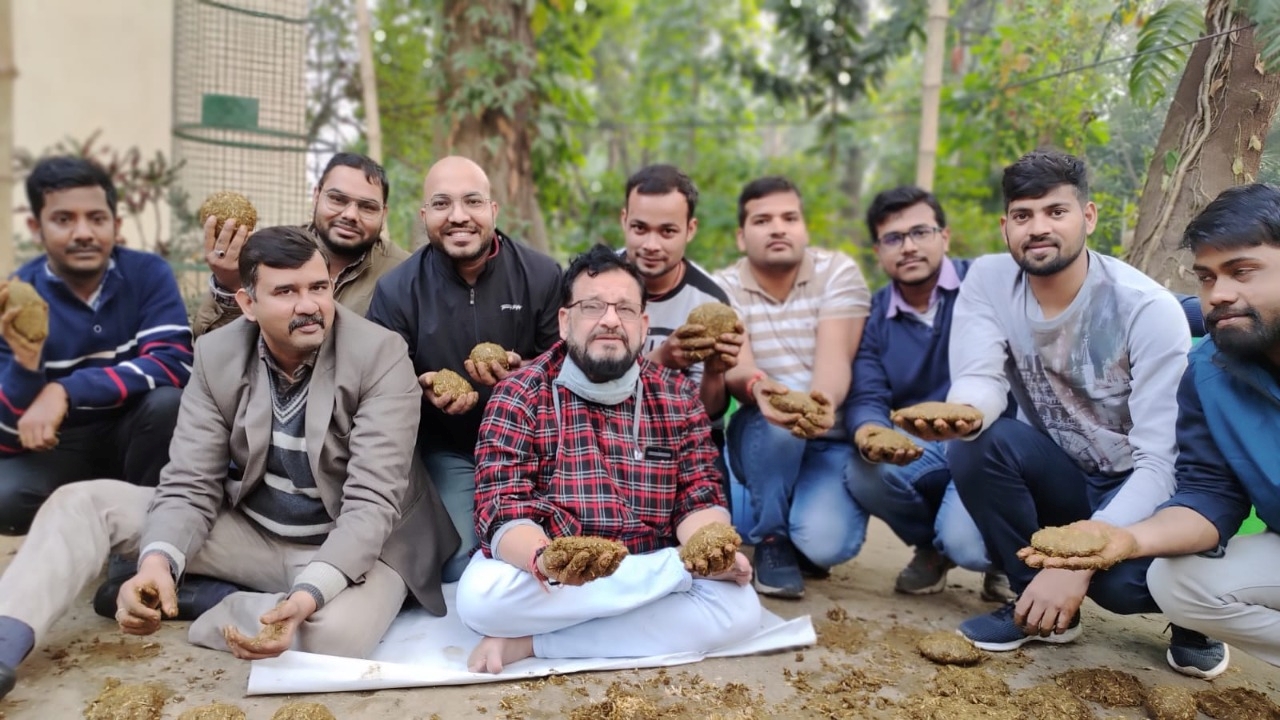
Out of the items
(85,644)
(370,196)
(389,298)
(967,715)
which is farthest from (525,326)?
(967,715)

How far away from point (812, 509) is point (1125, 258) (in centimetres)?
163

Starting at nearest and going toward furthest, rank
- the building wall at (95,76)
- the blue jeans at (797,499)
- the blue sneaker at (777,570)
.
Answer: the blue sneaker at (777,570), the blue jeans at (797,499), the building wall at (95,76)

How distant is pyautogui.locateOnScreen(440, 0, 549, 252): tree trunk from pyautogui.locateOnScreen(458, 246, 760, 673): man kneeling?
3346mm

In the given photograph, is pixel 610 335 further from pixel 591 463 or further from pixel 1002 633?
pixel 1002 633

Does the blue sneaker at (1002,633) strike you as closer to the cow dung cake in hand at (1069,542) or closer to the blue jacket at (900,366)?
the cow dung cake in hand at (1069,542)

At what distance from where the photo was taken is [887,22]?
8.09 metres

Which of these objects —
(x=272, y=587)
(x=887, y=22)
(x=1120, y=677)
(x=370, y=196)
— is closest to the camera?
(x=1120, y=677)

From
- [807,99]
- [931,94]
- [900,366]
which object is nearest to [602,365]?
[900,366]

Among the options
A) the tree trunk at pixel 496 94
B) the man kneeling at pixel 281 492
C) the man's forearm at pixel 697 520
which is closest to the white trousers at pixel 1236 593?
the man's forearm at pixel 697 520

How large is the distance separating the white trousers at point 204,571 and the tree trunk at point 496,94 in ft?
11.7

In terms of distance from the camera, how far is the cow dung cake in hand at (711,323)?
10.6 ft

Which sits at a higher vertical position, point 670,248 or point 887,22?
point 887,22

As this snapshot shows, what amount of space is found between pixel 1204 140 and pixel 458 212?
279cm

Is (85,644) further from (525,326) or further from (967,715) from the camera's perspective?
(967,715)
